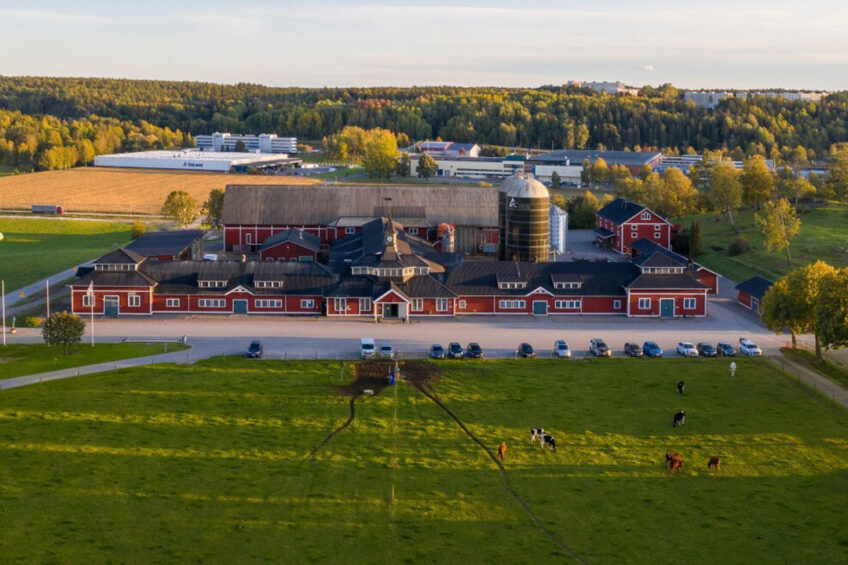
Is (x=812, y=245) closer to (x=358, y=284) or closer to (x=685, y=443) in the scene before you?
(x=358, y=284)

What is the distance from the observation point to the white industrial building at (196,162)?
508 ft

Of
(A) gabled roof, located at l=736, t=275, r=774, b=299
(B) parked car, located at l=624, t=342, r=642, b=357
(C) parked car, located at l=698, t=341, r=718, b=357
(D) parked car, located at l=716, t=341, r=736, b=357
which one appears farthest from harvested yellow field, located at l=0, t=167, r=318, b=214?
(D) parked car, located at l=716, t=341, r=736, b=357

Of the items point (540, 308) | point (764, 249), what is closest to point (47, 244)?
point (540, 308)

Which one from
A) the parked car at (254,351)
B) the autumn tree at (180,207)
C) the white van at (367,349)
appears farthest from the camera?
the autumn tree at (180,207)

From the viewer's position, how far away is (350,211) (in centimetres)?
7506

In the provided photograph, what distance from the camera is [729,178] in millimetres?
83812

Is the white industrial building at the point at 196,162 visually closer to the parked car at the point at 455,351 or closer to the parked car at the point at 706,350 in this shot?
the parked car at the point at 455,351

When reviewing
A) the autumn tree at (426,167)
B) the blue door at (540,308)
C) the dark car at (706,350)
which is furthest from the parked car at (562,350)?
the autumn tree at (426,167)

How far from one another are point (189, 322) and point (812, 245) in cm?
4713

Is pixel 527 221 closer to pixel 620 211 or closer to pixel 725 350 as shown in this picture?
pixel 620 211

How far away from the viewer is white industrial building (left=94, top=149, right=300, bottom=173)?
15488 centimetres

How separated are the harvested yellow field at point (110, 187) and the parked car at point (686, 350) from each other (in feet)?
247

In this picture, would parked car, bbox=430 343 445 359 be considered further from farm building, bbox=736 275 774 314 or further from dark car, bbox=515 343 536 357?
farm building, bbox=736 275 774 314

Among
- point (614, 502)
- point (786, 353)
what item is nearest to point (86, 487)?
point (614, 502)
